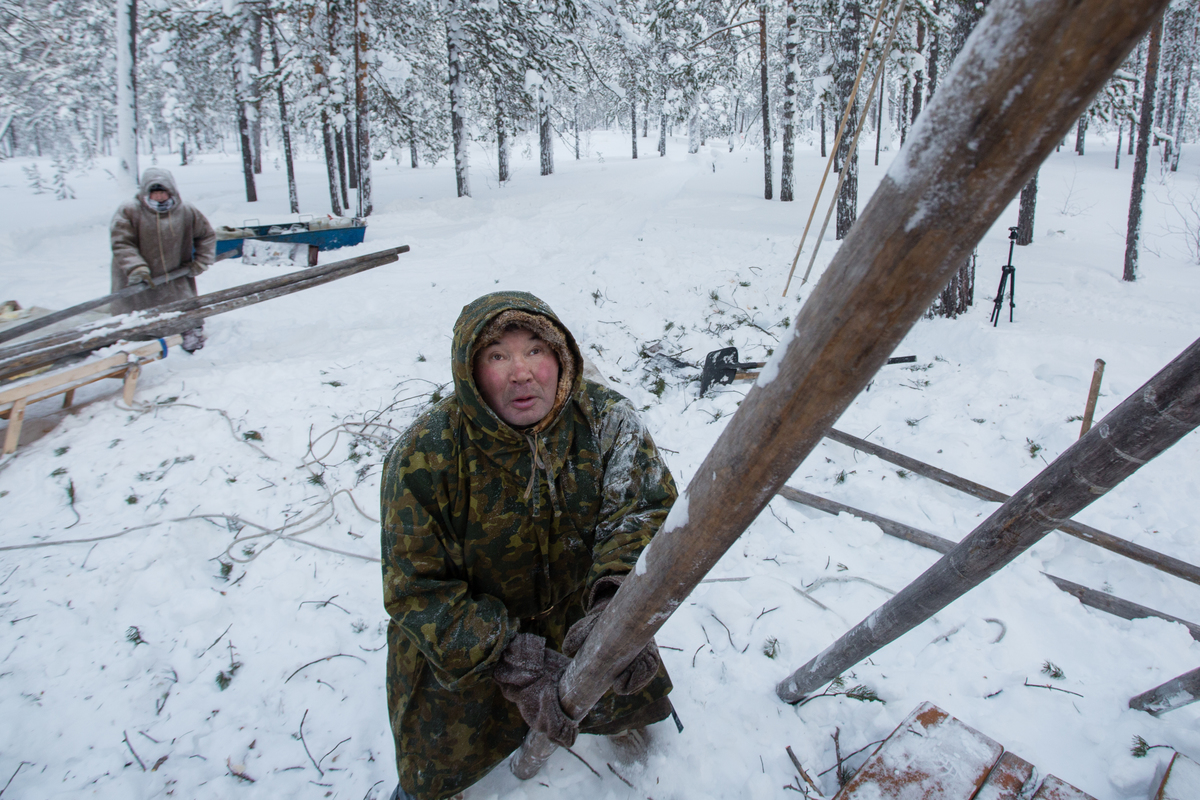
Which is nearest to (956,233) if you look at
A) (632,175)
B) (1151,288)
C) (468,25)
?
(1151,288)

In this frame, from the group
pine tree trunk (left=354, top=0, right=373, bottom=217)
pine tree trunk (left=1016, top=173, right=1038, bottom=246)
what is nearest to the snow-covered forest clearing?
pine tree trunk (left=1016, top=173, right=1038, bottom=246)

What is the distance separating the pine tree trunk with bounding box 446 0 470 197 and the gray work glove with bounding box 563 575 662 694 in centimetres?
1572

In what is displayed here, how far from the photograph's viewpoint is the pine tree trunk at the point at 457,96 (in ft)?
46.2

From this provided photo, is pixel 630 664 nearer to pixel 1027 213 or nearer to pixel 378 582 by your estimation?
pixel 378 582

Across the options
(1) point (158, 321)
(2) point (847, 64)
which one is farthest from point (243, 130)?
(2) point (847, 64)

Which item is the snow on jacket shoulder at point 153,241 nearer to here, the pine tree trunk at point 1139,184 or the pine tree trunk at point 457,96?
the pine tree trunk at point 457,96

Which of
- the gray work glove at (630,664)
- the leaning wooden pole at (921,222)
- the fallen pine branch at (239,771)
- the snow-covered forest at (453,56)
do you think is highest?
the snow-covered forest at (453,56)

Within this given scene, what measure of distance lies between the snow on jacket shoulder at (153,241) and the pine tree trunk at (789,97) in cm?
1143

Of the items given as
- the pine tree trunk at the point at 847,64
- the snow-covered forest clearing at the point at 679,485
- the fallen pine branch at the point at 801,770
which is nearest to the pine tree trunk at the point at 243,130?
the snow-covered forest clearing at the point at 679,485

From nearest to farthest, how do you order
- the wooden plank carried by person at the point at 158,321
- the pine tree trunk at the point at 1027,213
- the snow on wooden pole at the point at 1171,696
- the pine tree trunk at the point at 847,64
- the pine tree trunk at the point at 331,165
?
the snow on wooden pole at the point at 1171,696 → the wooden plank carried by person at the point at 158,321 → the pine tree trunk at the point at 847,64 → the pine tree trunk at the point at 1027,213 → the pine tree trunk at the point at 331,165

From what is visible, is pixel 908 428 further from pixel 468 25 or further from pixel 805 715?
pixel 468 25

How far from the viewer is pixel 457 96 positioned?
1516cm

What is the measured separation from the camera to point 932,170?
1.92ft

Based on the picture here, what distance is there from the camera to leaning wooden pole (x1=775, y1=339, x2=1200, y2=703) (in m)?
1.10
